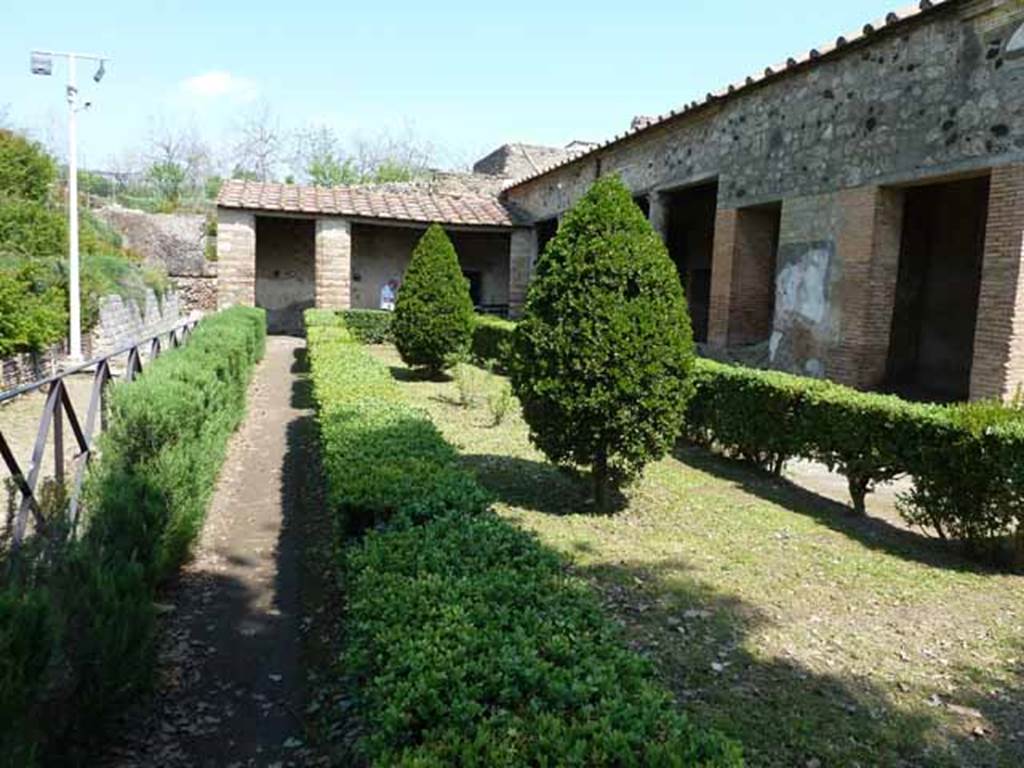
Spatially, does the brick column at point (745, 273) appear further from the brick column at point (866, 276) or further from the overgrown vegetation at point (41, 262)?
the overgrown vegetation at point (41, 262)

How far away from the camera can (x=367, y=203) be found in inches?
854

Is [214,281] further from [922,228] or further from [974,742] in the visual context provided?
[974,742]

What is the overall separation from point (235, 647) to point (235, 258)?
17.6 metres

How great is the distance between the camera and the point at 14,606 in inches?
81.0

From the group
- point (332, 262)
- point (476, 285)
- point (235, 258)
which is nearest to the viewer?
point (235, 258)

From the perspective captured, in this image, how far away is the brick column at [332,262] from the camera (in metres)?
20.8

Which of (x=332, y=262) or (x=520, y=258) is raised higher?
(x=520, y=258)

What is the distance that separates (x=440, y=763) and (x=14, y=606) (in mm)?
1218

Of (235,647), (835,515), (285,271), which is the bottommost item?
(235,647)

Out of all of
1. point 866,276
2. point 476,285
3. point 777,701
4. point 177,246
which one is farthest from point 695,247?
point 177,246

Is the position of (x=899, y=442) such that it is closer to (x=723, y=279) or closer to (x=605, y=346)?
(x=605, y=346)

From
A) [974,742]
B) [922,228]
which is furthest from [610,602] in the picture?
[922,228]


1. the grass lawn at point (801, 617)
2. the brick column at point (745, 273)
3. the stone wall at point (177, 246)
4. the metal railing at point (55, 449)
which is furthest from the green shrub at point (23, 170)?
the grass lawn at point (801, 617)

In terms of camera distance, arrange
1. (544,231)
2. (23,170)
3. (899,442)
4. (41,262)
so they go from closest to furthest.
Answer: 1. (899,442)
2. (41,262)
3. (23,170)
4. (544,231)
